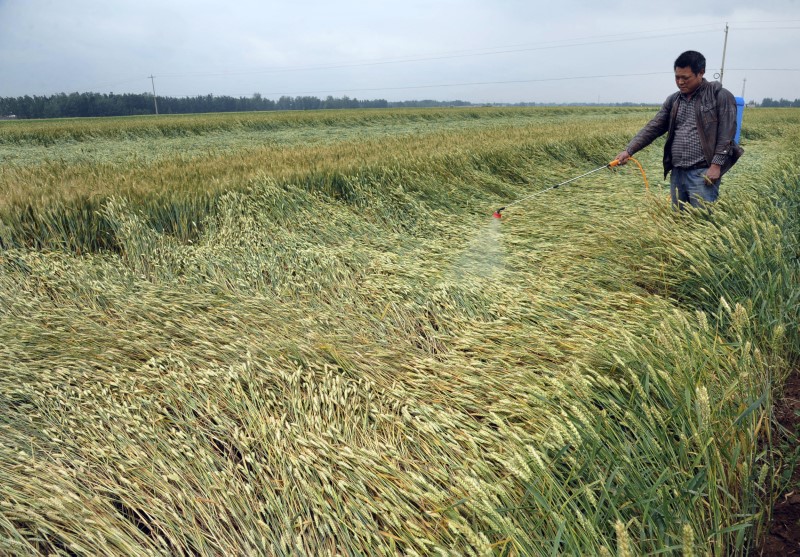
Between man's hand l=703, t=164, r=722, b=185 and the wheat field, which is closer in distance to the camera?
the wheat field

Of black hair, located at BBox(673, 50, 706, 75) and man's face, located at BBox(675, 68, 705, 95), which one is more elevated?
black hair, located at BBox(673, 50, 706, 75)

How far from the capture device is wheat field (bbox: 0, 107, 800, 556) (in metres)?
1.83

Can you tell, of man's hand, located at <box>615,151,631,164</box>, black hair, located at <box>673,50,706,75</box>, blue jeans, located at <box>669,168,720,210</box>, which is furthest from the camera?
man's hand, located at <box>615,151,631,164</box>

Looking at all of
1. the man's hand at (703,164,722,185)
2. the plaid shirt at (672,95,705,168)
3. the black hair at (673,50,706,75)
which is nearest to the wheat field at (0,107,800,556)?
the man's hand at (703,164,722,185)

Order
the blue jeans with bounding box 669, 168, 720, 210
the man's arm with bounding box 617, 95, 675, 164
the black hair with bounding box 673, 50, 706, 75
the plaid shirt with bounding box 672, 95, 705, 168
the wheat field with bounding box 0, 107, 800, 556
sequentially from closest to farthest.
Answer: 1. the wheat field with bounding box 0, 107, 800, 556
2. the black hair with bounding box 673, 50, 706, 75
3. the plaid shirt with bounding box 672, 95, 705, 168
4. the blue jeans with bounding box 669, 168, 720, 210
5. the man's arm with bounding box 617, 95, 675, 164

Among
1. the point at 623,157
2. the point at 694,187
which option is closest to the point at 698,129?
the point at 694,187

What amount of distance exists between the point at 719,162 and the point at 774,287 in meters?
2.26

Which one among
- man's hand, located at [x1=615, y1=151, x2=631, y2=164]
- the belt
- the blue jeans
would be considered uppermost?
man's hand, located at [x1=615, y1=151, x2=631, y2=164]

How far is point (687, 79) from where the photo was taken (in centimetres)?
473

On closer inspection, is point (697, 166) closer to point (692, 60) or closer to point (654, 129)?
point (654, 129)


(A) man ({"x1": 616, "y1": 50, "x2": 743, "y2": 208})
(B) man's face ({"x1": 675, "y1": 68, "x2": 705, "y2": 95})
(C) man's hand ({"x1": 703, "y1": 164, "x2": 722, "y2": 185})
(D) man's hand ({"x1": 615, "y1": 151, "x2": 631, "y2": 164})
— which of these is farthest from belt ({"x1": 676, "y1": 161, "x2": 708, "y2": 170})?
(B) man's face ({"x1": 675, "y1": 68, "x2": 705, "y2": 95})

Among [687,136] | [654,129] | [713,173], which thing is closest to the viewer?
[713,173]

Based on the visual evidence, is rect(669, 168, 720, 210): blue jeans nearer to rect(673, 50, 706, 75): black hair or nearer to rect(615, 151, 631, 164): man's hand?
rect(615, 151, 631, 164): man's hand

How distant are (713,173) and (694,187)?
0.36 m
